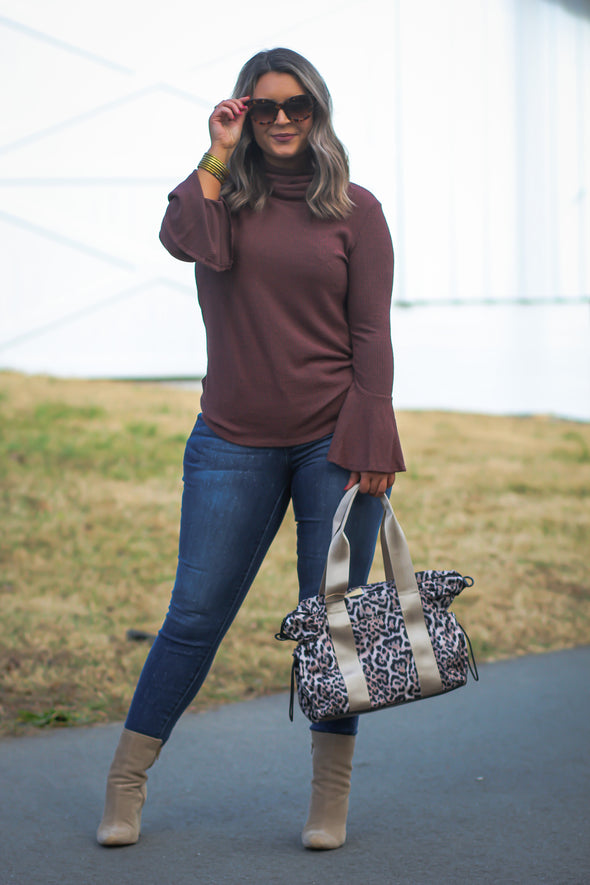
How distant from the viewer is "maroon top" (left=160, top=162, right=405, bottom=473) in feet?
8.54

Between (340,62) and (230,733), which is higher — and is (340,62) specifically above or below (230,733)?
above

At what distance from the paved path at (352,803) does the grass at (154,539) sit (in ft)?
1.52

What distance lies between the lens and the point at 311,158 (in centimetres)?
272

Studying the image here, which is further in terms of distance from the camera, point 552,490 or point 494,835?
point 552,490

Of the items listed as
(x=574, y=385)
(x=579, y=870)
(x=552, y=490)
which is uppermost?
(x=574, y=385)

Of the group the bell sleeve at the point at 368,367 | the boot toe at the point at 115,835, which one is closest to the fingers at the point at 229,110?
the bell sleeve at the point at 368,367

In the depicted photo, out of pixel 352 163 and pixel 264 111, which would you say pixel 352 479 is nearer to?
pixel 264 111

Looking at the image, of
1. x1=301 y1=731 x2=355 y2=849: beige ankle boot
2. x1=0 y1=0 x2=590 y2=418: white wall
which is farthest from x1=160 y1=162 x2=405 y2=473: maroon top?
x1=0 y1=0 x2=590 y2=418: white wall

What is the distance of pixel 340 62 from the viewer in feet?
38.8

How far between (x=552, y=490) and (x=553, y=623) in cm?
323

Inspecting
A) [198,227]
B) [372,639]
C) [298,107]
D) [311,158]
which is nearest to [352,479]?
[372,639]

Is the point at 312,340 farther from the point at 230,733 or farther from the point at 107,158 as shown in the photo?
the point at 107,158

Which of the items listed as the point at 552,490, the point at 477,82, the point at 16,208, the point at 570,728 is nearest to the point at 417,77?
the point at 477,82

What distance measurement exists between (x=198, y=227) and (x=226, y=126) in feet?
0.95
